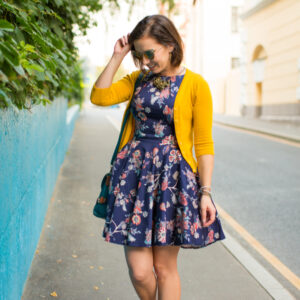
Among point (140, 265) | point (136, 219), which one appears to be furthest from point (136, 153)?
point (140, 265)

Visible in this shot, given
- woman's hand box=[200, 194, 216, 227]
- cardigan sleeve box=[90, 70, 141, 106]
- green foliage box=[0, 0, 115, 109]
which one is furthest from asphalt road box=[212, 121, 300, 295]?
green foliage box=[0, 0, 115, 109]

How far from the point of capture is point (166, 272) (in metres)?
2.45

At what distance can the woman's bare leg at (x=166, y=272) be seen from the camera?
7.97ft

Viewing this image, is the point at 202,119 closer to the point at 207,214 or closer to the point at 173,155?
the point at 173,155

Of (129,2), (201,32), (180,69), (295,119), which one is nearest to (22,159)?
(180,69)

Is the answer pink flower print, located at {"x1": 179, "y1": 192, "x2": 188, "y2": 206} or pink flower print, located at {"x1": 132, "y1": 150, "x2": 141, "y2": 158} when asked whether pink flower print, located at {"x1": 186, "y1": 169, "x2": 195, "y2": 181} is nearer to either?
pink flower print, located at {"x1": 179, "y1": 192, "x2": 188, "y2": 206}

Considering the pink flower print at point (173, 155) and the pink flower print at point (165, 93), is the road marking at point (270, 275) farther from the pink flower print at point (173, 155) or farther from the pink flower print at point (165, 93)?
the pink flower print at point (165, 93)

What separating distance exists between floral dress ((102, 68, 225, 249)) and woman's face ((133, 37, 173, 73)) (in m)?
0.08

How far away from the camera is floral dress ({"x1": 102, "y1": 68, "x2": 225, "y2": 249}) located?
7.50ft

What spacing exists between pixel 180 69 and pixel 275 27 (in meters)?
22.1

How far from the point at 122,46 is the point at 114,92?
0.25 m

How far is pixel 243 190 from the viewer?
22.7 feet

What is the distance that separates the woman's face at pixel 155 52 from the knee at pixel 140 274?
1.06 m

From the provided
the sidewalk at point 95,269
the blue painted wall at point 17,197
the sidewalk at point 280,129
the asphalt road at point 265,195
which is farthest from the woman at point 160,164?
the sidewalk at point 280,129
